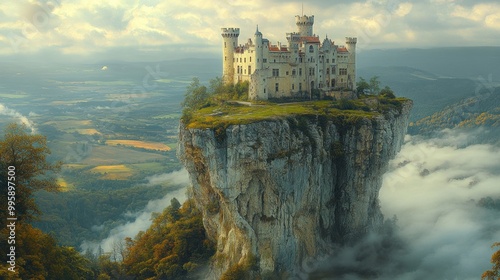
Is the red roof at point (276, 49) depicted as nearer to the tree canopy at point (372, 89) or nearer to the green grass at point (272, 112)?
the green grass at point (272, 112)

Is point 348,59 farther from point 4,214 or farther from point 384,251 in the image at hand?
point 4,214

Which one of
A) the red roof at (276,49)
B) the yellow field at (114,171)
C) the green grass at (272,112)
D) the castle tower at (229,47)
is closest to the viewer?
the green grass at (272,112)

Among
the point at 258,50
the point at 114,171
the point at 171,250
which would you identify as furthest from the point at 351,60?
the point at 114,171

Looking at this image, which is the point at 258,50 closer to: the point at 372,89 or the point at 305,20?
the point at 305,20

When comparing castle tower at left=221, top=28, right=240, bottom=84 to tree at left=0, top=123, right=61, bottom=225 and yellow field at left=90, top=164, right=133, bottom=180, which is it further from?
yellow field at left=90, top=164, right=133, bottom=180

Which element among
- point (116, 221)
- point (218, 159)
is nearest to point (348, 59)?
Result: point (218, 159)

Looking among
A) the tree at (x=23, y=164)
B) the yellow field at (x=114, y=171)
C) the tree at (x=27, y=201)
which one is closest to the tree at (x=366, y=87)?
the tree at (x=27, y=201)

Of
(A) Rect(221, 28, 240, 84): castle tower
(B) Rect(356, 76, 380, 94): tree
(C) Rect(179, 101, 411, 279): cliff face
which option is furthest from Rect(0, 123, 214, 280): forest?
(B) Rect(356, 76, 380, 94): tree
